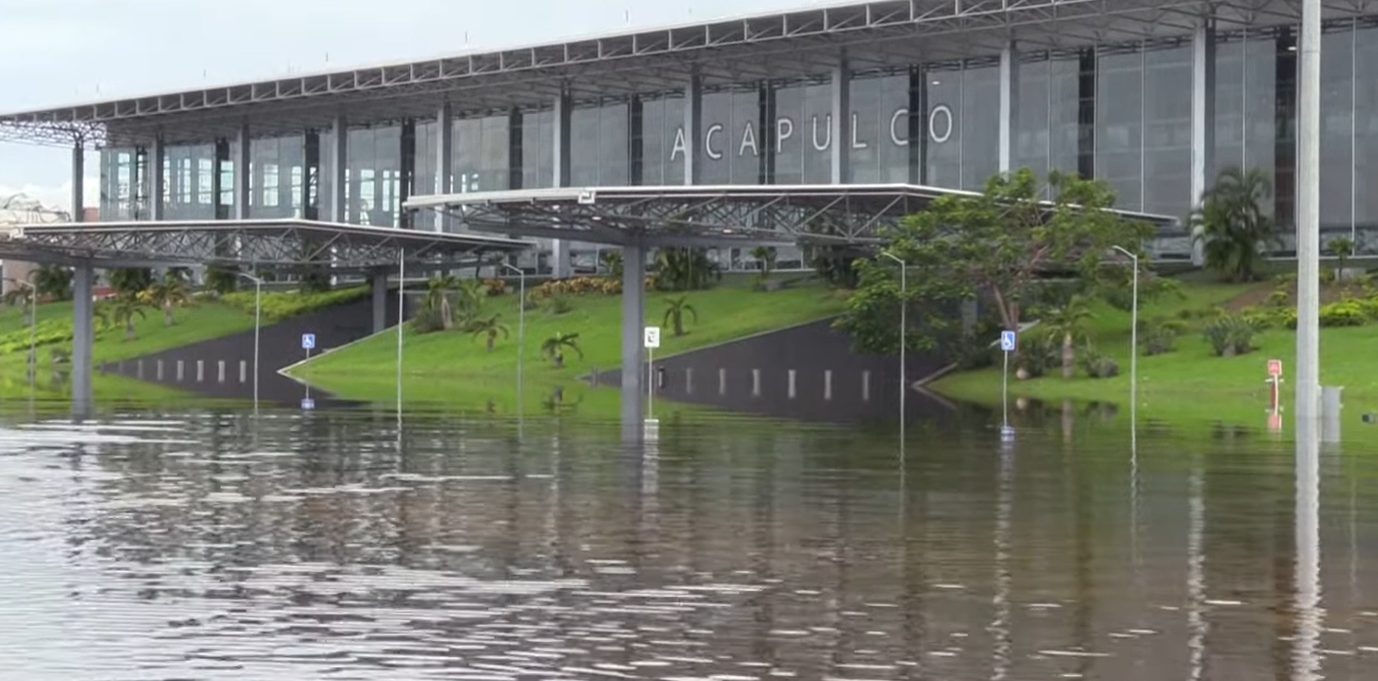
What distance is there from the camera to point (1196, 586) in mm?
18359

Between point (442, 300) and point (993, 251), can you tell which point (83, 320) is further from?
point (993, 251)

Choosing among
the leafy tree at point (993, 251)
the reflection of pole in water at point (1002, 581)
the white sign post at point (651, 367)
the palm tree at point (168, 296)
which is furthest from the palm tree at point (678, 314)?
the reflection of pole in water at point (1002, 581)

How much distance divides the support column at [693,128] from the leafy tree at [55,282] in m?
58.1

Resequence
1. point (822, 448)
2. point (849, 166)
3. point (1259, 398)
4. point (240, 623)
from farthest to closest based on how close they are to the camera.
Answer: point (849, 166) → point (1259, 398) → point (822, 448) → point (240, 623)

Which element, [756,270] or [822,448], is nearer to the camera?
[822,448]

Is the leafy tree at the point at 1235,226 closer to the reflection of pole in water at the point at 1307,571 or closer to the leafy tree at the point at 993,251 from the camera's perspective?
the leafy tree at the point at 993,251

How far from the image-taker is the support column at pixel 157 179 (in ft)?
508

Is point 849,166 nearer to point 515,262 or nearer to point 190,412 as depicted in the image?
point 515,262

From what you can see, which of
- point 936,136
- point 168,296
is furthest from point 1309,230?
point 168,296

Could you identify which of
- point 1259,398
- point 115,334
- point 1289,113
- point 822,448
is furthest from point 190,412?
point 115,334

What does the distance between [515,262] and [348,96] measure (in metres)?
14.4

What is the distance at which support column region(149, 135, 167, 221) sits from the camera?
6093 inches

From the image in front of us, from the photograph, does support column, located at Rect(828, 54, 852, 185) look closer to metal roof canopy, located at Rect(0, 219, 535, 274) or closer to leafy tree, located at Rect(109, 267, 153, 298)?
metal roof canopy, located at Rect(0, 219, 535, 274)

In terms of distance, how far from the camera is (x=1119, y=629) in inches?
619
